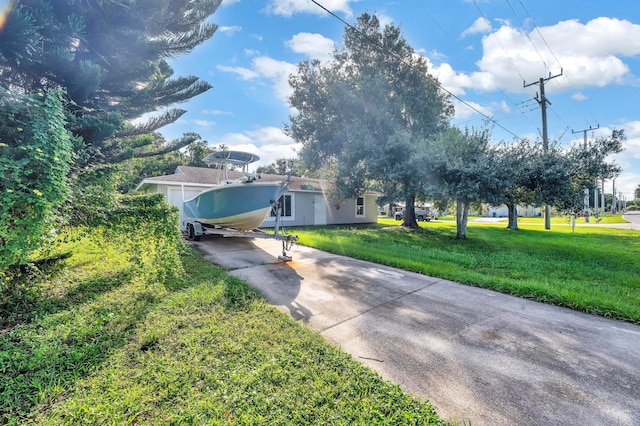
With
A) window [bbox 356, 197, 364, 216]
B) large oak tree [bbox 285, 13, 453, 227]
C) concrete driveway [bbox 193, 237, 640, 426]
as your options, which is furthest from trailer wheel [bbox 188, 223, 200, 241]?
window [bbox 356, 197, 364, 216]

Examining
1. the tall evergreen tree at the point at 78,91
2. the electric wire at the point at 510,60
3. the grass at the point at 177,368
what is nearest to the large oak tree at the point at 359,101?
the electric wire at the point at 510,60

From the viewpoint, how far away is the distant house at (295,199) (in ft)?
40.4

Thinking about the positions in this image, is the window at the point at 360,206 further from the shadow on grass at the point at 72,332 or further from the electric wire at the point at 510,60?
the shadow on grass at the point at 72,332

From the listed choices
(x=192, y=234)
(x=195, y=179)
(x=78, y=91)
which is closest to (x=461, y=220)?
(x=192, y=234)

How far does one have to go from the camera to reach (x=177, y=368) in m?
2.31

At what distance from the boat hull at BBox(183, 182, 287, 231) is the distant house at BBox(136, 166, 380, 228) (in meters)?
3.39

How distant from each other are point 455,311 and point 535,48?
43.8ft

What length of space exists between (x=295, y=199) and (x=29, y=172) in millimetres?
13101

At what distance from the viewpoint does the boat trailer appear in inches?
267

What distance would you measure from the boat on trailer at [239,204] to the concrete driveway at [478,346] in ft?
8.05

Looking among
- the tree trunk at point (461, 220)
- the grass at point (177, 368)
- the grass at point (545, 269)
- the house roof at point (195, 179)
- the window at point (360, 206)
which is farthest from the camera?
the window at point (360, 206)

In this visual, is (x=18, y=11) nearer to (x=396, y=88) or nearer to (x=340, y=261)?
(x=340, y=261)

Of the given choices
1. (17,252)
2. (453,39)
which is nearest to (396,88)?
(453,39)

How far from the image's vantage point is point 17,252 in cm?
269
